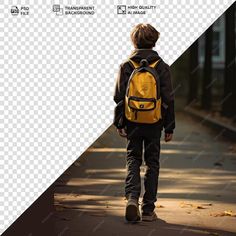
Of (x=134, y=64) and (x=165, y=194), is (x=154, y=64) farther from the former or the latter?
(x=165, y=194)

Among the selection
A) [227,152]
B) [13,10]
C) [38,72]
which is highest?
[13,10]

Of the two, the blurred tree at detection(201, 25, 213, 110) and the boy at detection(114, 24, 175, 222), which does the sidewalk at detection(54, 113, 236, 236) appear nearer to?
the boy at detection(114, 24, 175, 222)

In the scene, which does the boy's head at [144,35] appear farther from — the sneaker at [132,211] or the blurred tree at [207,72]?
the blurred tree at [207,72]

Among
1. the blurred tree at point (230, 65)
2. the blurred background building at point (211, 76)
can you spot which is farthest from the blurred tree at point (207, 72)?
the blurred tree at point (230, 65)

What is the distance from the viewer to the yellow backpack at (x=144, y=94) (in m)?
7.09

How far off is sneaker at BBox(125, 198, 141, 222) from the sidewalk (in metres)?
0.07

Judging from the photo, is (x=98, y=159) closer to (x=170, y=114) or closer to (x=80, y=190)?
(x=80, y=190)

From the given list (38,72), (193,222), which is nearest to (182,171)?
(193,222)

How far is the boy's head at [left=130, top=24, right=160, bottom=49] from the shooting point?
716cm

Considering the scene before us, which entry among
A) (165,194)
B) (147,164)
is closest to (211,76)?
(165,194)

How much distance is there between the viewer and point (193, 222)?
7418 millimetres

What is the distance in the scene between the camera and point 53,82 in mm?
6883

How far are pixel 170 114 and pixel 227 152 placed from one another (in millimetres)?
7148

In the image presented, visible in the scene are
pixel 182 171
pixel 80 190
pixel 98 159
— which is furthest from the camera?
pixel 98 159
